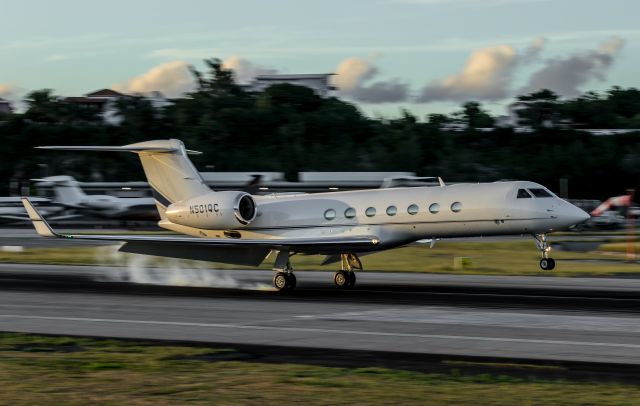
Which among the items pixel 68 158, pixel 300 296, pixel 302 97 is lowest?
pixel 300 296

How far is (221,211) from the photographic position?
27.3m

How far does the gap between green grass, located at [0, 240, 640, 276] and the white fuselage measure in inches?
252

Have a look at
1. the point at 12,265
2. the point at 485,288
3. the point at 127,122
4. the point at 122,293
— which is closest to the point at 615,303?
the point at 485,288

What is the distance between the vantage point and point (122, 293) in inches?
976

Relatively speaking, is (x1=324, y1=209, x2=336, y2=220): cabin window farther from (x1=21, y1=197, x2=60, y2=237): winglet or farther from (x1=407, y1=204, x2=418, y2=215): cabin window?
(x1=21, y1=197, x2=60, y2=237): winglet

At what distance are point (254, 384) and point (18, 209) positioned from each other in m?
67.7

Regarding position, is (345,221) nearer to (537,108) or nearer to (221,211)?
(221,211)

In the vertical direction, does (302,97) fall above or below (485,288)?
above

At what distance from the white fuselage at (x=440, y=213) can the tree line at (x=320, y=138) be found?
Result: 69.4m

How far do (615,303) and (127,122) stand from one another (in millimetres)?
97209

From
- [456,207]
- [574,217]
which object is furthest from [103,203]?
[574,217]

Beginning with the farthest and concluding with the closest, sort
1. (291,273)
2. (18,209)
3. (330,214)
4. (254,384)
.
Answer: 1. (18,209)
2. (330,214)
3. (291,273)
4. (254,384)

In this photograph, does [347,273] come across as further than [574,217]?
Yes

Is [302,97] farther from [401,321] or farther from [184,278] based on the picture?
[401,321]
